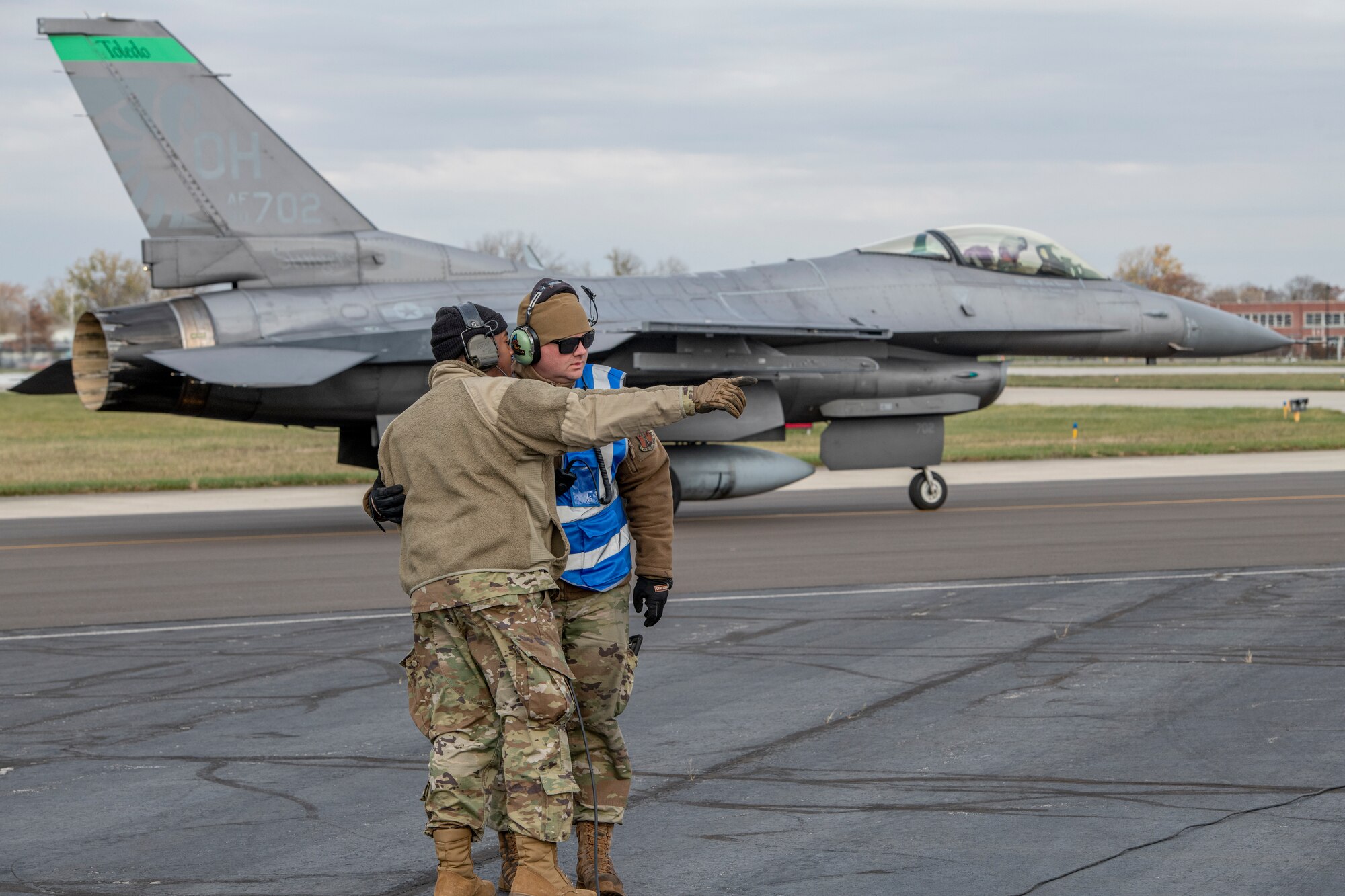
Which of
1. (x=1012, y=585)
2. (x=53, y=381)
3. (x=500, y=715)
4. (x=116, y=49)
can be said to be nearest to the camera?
(x=500, y=715)

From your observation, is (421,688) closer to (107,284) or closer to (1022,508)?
(1022,508)

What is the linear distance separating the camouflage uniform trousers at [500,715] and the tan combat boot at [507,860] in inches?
6.3

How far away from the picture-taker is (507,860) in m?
4.77

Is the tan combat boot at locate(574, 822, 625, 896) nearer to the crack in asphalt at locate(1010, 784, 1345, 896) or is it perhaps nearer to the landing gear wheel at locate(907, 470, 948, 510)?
the crack in asphalt at locate(1010, 784, 1345, 896)

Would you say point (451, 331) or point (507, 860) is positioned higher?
point (451, 331)

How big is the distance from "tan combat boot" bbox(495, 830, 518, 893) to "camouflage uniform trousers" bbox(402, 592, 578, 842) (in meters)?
0.16

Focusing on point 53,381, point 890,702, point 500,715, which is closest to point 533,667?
point 500,715

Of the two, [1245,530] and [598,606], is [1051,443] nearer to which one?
[1245,530]

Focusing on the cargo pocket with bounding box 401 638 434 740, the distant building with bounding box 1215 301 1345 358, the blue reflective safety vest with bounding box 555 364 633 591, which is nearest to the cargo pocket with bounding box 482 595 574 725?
the cargo pocket with bounding box 401 638 434 740

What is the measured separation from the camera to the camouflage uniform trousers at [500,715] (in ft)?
14.4

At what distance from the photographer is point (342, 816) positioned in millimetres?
5523

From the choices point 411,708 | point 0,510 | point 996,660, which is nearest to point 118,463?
point 0,510

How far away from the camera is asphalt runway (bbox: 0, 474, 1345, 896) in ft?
16.2

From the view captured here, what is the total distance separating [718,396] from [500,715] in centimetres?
121
